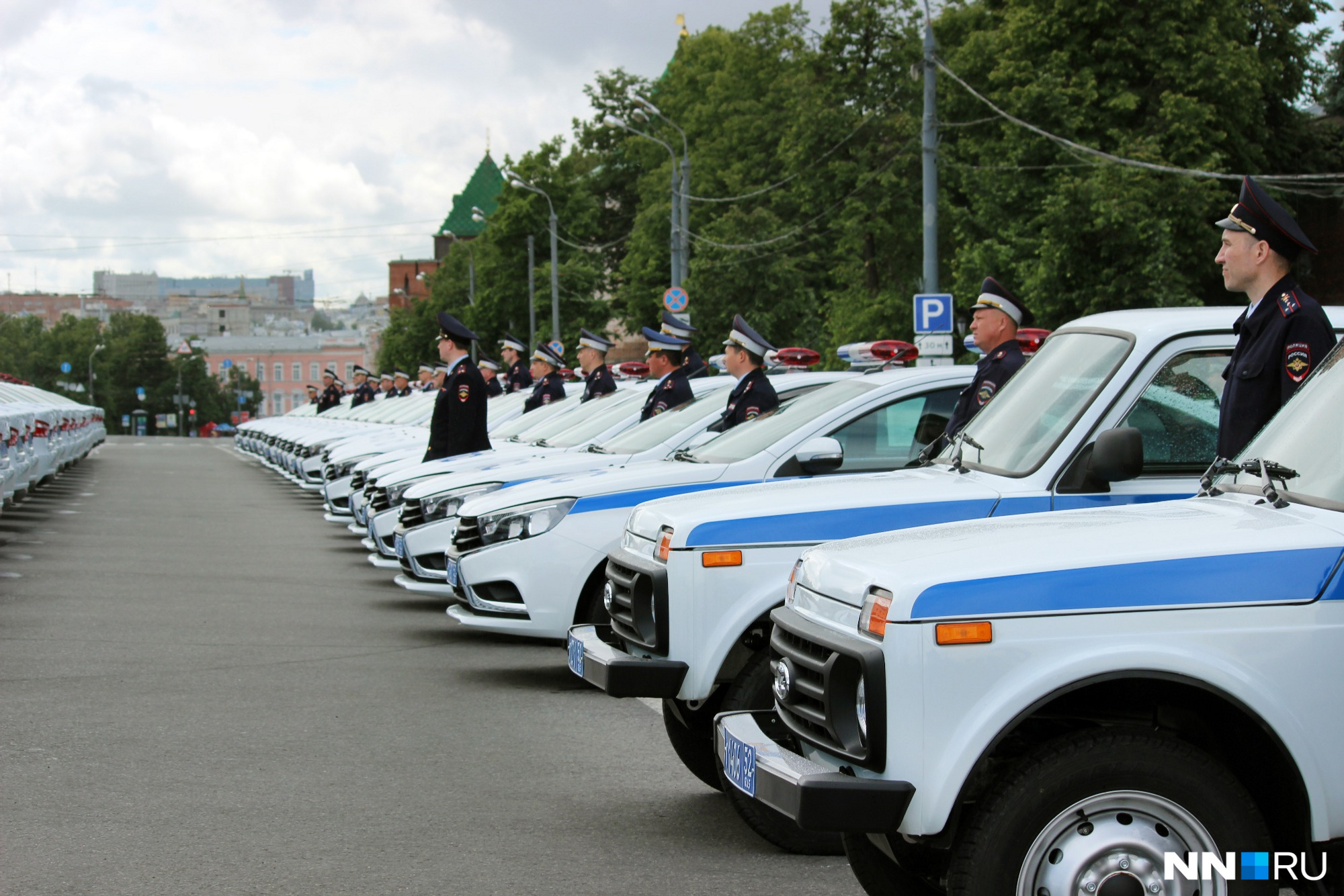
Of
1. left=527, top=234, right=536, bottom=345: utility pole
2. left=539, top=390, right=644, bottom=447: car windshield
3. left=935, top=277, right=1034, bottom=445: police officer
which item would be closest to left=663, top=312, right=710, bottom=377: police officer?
left=539, top=390, right=644, bottom=447: car windshield

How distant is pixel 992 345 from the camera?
788cm

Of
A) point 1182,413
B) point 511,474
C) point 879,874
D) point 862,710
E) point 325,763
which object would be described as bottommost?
point 325,763

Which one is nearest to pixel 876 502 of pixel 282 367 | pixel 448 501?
pixel 448 501

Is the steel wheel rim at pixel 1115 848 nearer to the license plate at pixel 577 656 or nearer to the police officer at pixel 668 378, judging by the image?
the license plate at pixel 577 656

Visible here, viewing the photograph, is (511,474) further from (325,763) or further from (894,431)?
(325,763)

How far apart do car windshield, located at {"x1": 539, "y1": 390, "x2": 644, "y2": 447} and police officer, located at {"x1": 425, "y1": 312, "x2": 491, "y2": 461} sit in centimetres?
61

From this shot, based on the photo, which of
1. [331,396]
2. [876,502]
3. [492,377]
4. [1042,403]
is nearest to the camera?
[876,502]

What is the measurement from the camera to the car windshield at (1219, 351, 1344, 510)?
412 centimetres

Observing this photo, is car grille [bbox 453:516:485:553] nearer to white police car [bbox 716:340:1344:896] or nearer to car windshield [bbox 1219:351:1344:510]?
car windshield [bbox 1219:351:1344:510]

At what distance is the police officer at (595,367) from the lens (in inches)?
617

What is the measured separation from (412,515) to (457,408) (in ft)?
7.39

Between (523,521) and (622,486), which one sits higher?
(622,486)

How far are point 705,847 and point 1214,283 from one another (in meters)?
33.7

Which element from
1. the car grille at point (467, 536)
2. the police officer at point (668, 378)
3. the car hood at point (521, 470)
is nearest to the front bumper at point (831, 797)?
the car grille at point (467, 536)
